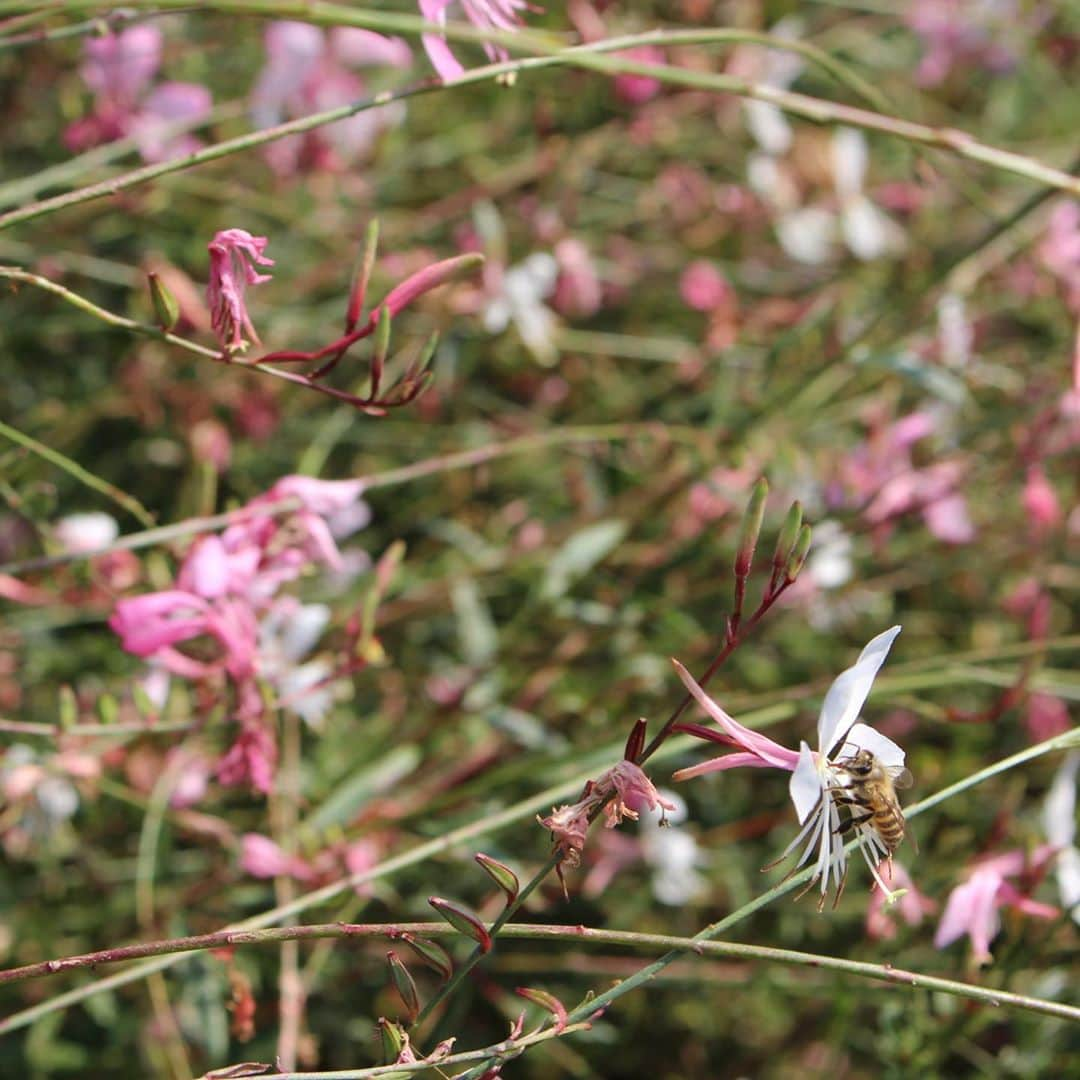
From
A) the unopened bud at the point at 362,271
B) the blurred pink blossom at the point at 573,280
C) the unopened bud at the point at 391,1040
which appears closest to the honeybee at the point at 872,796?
the unopened bud at the point at 391,1040

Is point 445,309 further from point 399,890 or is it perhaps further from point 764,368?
point 399,890

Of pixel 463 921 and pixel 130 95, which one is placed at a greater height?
pixel 130 95

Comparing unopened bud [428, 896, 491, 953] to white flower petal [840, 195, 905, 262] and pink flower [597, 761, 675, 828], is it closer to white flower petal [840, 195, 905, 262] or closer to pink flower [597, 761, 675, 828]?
pink flower [597, 761, 675, 828]

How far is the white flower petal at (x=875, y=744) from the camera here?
0.60m

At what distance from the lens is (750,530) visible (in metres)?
0.56

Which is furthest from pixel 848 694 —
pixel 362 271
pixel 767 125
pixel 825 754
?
pixel 767 125

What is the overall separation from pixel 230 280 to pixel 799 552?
0.30 m

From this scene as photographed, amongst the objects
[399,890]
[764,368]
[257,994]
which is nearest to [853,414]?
[764,368]

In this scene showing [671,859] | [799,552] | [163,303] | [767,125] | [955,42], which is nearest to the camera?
[799,552]

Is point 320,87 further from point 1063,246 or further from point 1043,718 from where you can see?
point 1043,718

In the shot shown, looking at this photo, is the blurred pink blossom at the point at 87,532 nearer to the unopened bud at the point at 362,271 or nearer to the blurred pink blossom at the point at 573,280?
the unopened bud at the point at 362,271

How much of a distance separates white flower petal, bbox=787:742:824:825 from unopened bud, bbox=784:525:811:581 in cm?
7

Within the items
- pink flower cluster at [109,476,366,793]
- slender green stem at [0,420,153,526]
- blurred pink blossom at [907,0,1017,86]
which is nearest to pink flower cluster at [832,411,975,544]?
pink flower cluster at [109,476,366,793]

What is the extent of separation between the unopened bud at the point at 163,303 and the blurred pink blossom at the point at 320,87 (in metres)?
0.62
